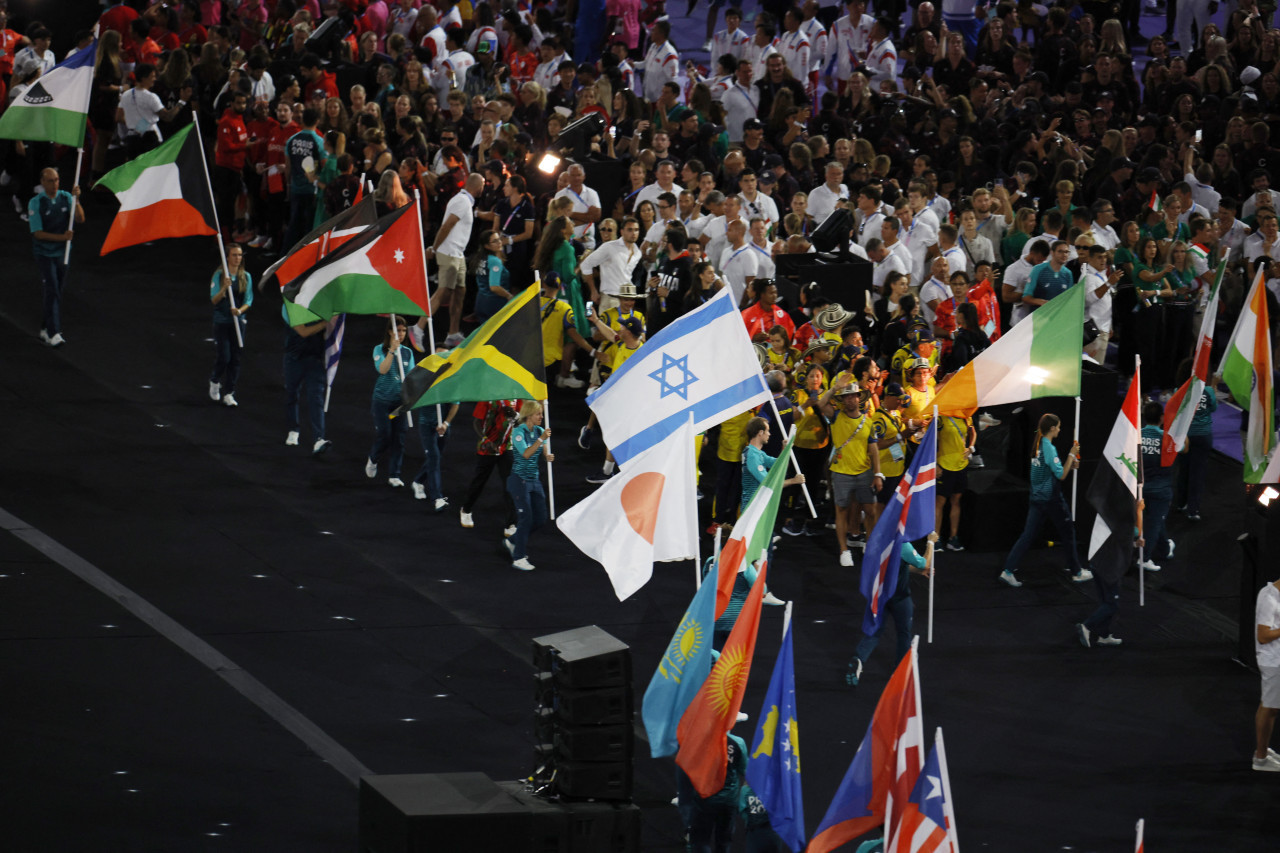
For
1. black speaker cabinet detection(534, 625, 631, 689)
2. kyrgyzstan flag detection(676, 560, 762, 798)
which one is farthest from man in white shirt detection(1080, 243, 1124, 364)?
black speaker cabinet detection(534, 625, 631, 689)

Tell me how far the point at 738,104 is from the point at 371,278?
954 centimetres

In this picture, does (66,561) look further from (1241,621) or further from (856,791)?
(1241,621)

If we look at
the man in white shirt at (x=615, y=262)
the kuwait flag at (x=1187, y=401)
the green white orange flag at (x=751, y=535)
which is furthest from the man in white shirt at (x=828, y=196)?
the green white orange flag at (x=751, y=535)

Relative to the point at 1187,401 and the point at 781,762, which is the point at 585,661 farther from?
the point at 1187,401

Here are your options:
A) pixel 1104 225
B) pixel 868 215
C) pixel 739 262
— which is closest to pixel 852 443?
pixel 739 262

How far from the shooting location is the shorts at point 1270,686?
12688 millimetres

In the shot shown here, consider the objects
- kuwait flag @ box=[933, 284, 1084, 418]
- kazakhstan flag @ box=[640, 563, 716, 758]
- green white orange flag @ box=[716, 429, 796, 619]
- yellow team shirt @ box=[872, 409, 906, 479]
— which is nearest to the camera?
kazakhstan flag @ box=[640, 563, 716, 758]

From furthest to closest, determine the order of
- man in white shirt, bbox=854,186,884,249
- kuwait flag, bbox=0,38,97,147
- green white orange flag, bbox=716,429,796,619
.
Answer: man in white shirt, bbox=854,186,884,249, kuwait flag, bbox=0,38,97,147, green white orange flag, bbox=716,429,796,619

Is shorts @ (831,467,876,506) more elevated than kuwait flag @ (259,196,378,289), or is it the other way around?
kuwait flag @ (259,196,378,289)

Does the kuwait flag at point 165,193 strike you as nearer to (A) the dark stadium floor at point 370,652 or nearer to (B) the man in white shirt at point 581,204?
(A) the dark stadium floor at point 370,652

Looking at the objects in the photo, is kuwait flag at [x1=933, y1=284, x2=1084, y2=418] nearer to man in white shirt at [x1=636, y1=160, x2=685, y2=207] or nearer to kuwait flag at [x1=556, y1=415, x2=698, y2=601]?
kuwait flag at [x1=556, y1=415, x2=698, y2=601]

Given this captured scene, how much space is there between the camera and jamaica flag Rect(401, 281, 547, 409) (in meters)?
14.9

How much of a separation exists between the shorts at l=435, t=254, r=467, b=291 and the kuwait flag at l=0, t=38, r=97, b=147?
13.6 ft

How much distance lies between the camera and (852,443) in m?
15.9
